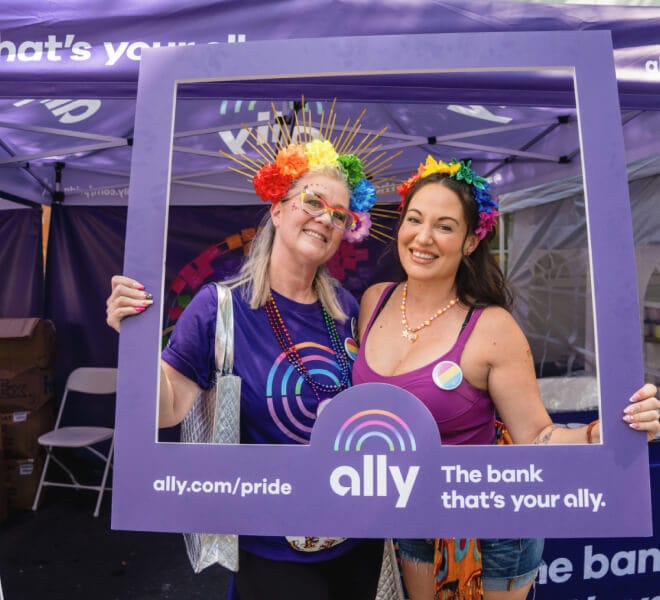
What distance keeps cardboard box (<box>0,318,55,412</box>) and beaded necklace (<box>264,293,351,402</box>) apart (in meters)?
3.43

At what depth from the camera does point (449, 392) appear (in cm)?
136

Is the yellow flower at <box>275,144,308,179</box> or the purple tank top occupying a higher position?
the yellow flower at <box>275,144,308,179</box>

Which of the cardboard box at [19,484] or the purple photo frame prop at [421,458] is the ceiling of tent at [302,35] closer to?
the purple photo frame prop at [421,458]

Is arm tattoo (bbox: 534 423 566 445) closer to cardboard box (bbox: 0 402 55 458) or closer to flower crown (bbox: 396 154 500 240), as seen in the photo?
flower crown (bbox: 396 154 500 240)

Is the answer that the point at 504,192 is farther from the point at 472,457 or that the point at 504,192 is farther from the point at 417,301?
the point at 472,457

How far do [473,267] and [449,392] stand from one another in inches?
15.5

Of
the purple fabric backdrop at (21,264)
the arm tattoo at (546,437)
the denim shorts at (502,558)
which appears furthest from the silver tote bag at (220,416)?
the purple fabric backdrop at (21,264)

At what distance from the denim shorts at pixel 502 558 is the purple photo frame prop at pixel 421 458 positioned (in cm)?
68

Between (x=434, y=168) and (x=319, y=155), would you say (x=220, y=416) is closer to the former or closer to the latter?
(x=319, y=155)

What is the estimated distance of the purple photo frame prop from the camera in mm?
974

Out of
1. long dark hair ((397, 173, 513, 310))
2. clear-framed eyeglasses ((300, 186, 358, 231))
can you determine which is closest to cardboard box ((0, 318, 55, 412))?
clear-framed eyeglasses ((300, 186, 358, 231))

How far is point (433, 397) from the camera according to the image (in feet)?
4.47

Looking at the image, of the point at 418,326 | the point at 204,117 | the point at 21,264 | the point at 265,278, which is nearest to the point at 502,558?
the point at 418,326

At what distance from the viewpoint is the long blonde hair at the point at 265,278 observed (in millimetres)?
1455
